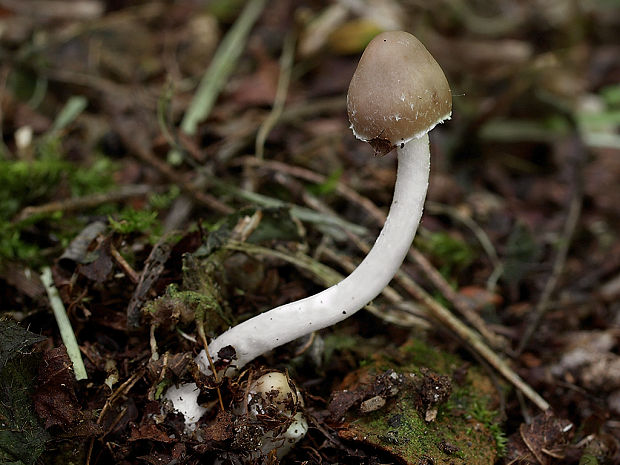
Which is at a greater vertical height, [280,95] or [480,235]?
[280,95]

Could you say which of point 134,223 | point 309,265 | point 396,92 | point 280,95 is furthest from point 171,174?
point 396,92

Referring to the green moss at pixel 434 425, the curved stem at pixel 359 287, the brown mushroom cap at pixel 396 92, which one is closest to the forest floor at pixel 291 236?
the green moss at pixel 434 425

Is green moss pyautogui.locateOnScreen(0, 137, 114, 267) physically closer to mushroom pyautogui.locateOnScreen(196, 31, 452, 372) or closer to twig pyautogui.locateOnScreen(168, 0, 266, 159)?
twig pyautogui.locateOnScreen(168, 0, 266, 159)

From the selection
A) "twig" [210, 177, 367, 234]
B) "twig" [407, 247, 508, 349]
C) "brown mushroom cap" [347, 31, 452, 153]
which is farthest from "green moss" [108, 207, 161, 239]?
"twig" [407, 247, 508, 349]

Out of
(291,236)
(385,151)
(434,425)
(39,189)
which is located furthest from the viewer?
(39,189)

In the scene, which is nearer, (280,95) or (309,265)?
(309,265)

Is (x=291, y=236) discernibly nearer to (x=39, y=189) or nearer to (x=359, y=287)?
(x=359, y=287)
